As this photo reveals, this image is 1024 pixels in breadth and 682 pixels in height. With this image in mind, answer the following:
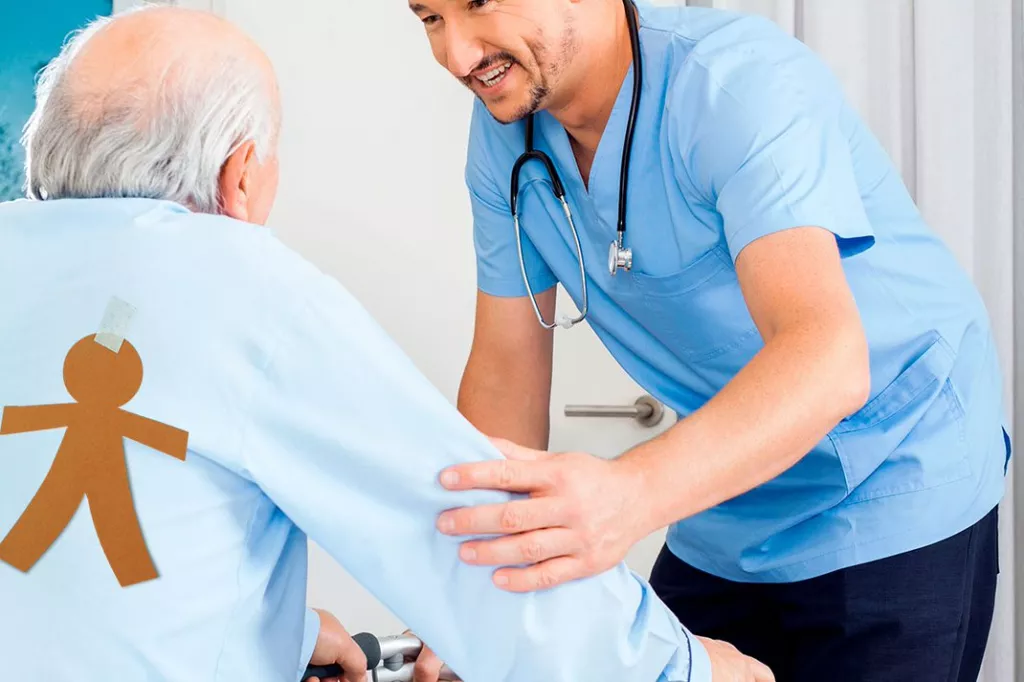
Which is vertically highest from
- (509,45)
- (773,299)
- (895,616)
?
(509,45)

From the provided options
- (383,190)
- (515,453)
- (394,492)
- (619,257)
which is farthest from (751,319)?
(383,190)

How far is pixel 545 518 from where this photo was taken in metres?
0.88

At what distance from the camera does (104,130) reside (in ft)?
3.02

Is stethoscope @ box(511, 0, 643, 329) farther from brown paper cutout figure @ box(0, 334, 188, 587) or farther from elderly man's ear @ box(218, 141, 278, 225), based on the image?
brown paper cutout figure @ box(0, 334, 188, 587)

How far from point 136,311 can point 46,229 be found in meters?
0.13

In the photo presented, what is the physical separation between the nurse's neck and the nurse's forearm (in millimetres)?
Result: 467

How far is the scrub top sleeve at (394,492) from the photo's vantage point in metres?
0.86

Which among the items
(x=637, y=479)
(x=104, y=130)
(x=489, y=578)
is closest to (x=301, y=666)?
(x=489, y=578)

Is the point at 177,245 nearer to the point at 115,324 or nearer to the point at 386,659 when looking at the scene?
the point at 115,324

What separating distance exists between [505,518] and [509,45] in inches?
24.8

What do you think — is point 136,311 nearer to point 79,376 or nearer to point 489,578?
point 79,376

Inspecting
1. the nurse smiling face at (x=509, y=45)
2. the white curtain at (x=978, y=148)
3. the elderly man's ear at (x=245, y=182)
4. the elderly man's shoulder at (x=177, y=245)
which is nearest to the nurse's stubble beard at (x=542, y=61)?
the nurse smiling face at (x=509, y=45)

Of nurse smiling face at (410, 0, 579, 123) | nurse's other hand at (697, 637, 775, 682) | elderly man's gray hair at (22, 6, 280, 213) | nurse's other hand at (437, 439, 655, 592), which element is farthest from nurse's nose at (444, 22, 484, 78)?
nurse's other hand at (697, 637, 775, 682)

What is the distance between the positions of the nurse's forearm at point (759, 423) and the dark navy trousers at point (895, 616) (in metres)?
0.34
